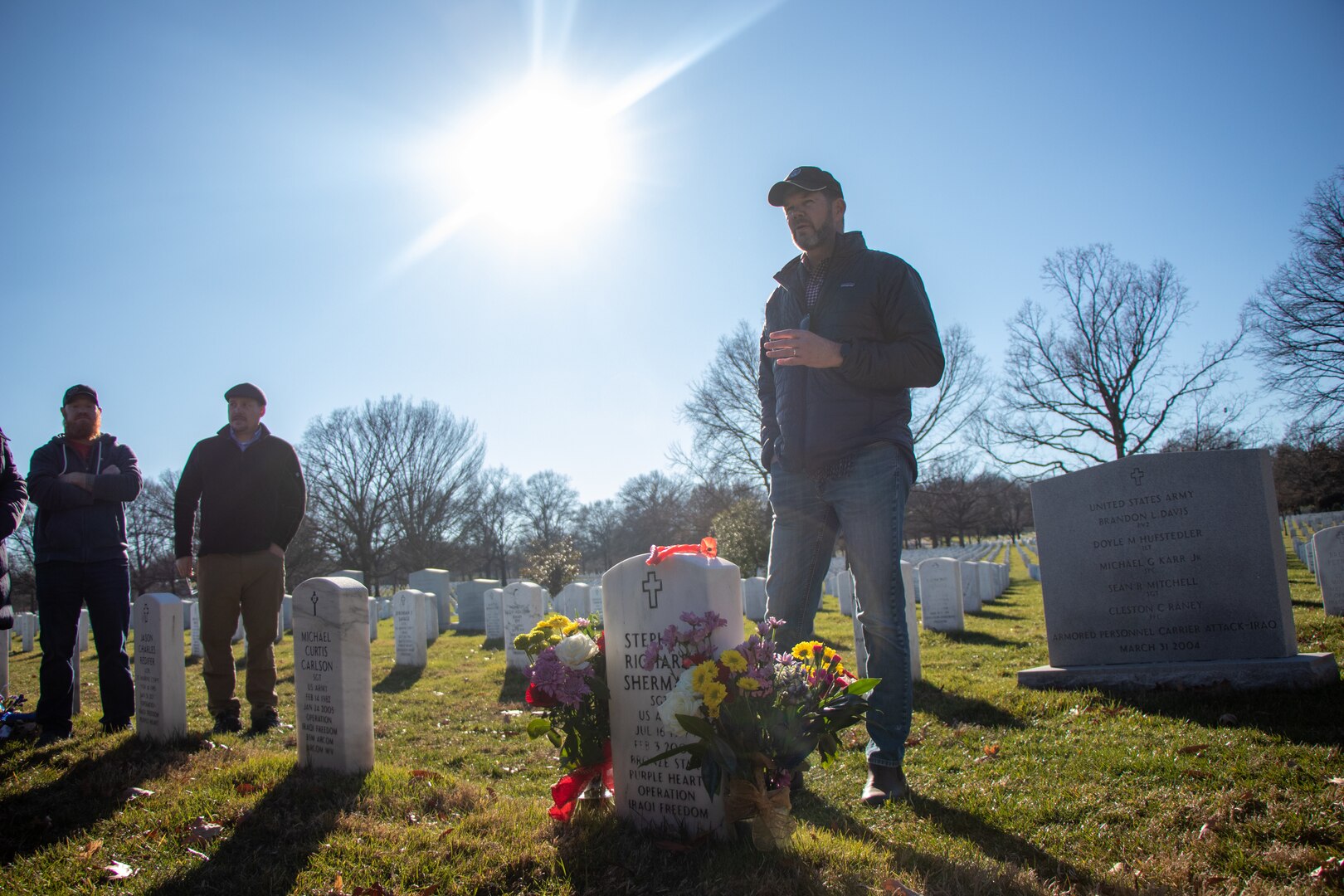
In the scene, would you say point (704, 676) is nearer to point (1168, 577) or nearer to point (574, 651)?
point (574, 651)

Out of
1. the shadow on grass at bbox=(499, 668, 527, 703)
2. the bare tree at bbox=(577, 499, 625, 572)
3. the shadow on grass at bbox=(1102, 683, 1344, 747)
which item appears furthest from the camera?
the bare tree at bbox=(577, 499, 625, 572)

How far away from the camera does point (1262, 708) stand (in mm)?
4051

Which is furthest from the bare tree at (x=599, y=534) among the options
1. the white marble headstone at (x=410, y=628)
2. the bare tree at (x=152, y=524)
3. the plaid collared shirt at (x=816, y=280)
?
the plaid collared shirt at (x=816, y=280)

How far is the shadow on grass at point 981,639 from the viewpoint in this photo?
8852mm

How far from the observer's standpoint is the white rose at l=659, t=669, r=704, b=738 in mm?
2490

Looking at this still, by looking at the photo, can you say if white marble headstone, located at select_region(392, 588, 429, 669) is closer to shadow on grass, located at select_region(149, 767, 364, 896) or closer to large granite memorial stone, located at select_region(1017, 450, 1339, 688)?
shadow on grass, located at select_region(149, 767, 364, 896)

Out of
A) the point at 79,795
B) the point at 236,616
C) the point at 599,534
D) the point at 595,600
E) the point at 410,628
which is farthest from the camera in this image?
the point at 599,534

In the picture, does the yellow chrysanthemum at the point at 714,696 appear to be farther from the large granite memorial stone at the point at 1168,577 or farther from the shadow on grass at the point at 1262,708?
the large granite memorial stone at the point at 1168,577

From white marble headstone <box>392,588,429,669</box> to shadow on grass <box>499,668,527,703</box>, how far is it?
176 centimetres

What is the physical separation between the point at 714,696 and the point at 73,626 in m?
5.07

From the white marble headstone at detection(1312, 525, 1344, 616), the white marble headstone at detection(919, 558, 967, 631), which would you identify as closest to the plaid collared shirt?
the white marble headstone at detection(919, 558, 967, 631)

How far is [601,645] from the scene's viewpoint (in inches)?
123

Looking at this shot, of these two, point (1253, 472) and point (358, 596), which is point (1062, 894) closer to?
point (358, 596)

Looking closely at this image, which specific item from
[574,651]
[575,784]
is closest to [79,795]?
[575,784]
